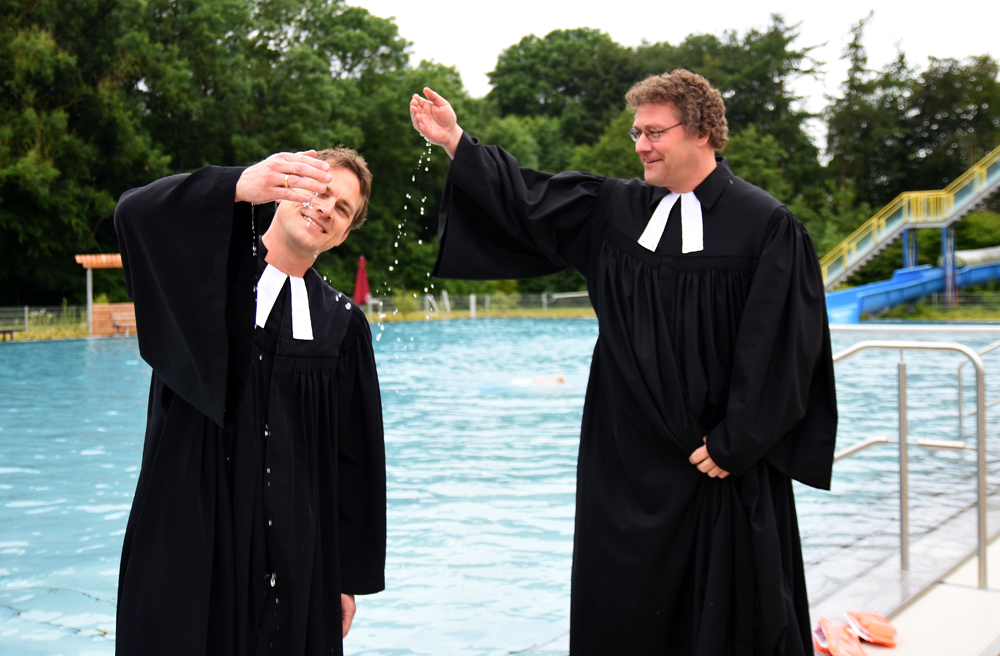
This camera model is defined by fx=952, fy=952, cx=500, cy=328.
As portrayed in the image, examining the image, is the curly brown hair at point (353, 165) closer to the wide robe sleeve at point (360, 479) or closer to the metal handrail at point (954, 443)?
the wide robe sleeve at point (360, 479)

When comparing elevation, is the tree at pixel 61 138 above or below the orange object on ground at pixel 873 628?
above

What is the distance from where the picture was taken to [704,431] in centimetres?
283

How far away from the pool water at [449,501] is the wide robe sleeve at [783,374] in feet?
4.60

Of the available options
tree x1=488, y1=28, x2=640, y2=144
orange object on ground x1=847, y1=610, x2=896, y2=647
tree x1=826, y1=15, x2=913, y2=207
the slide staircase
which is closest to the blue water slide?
the slide staircase

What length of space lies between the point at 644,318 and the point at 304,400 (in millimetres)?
1053

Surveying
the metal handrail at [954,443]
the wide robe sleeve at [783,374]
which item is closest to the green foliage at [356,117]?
the metal handrail at [954,443]

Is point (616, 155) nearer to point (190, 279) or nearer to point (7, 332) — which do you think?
point (7, 332)

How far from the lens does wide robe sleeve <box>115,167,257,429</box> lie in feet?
6.82

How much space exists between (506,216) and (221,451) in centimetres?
129

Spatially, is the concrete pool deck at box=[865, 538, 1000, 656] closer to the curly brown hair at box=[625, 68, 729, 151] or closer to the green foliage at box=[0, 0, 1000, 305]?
the curly brown hair at box=[625, 68, 729, 151]

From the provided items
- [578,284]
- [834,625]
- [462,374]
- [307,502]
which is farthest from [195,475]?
[578,284]

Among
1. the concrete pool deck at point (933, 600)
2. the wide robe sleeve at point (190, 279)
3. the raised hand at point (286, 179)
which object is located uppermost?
the raised hand at point (286, 179)

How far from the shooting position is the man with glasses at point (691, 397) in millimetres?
2760

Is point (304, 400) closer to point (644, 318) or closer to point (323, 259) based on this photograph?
point (644, 318)
